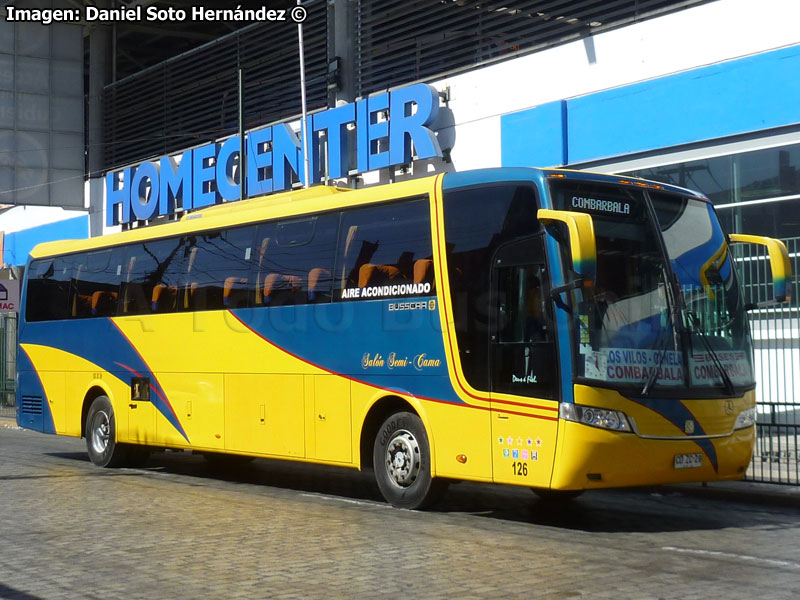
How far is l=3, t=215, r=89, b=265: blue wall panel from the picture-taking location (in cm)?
3884

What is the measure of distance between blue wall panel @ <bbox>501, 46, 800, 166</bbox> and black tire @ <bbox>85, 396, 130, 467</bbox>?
9273mm

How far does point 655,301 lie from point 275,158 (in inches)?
766

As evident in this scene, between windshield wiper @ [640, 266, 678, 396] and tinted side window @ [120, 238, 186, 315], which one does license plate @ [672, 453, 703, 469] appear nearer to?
windshield wiper @ [640, 266, 678, 396]

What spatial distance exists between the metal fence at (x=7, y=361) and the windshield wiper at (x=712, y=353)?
26.9m

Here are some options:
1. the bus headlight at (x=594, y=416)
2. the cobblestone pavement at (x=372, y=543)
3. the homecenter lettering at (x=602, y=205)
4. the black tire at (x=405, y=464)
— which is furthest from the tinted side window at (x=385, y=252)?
the cobblestone pavement at (x=372, y=543)

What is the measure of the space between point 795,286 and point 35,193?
96.9 ft

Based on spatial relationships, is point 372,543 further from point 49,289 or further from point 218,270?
point 49,289

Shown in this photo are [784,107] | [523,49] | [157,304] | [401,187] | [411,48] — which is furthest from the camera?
[411,48]

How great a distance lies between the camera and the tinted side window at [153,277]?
15484mm

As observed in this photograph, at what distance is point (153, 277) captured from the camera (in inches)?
627

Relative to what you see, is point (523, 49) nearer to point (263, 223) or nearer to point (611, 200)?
point (263, 223)

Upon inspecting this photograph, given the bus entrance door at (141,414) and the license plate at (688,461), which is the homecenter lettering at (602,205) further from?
the bus entrance door at (141,414)

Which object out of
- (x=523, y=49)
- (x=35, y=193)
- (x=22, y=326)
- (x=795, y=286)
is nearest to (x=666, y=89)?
(x=523, y=49)

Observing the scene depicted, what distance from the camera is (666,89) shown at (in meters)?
19.2
